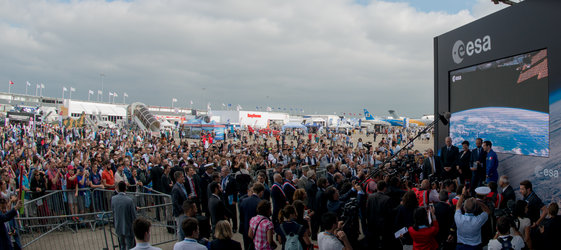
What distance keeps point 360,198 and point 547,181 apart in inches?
160

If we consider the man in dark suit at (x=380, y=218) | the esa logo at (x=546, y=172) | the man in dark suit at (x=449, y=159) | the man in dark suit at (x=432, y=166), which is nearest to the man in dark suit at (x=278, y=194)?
the man in dark suit at (x=380, y=218)

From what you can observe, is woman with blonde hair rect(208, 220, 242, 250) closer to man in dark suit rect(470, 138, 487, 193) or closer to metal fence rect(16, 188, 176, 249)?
metal fence rect(16, 188, 176, 249)

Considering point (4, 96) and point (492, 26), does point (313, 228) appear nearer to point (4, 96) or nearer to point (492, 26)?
point (492, 26)

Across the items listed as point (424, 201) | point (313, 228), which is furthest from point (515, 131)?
point (313, 228)

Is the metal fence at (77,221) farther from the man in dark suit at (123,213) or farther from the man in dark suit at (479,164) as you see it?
the man in dark suit at (479,164)

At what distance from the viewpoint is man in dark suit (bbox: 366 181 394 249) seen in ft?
17.8

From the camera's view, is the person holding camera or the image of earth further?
the image of earth

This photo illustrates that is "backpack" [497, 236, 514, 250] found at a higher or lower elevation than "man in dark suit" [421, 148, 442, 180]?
lower

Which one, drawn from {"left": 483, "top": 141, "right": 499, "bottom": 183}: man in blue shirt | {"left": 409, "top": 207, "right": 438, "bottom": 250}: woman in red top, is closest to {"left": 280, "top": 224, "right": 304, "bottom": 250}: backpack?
{"left": 409, "top": 207, "right": 438, "bottom": 250}: woman in red top

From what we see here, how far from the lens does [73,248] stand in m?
7.29

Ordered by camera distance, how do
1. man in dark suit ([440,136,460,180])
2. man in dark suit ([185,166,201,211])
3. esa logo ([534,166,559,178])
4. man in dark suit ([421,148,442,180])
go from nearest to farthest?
1. esa logo ([534,166,559,178])
2. man in dark suit ([185,166,201,211])
3. man in dark suit ([440,136,460,180])
4. man in dark suit ([421,148,442,180])

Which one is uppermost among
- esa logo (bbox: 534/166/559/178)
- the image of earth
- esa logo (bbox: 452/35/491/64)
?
esa logo (bbox: 452/35/491/64)

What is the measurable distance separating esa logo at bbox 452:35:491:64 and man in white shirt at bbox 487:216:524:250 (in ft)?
19.9

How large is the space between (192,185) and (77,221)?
9.57 ft
